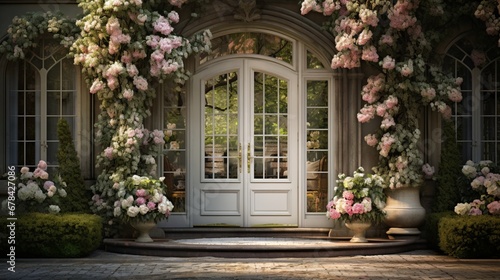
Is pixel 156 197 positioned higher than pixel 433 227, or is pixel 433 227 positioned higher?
pixel 156 197

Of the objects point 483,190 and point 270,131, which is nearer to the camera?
point 483,190

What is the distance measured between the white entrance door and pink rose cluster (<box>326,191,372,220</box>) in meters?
1.08

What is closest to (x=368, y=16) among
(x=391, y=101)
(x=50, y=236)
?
(x=391, y=101)

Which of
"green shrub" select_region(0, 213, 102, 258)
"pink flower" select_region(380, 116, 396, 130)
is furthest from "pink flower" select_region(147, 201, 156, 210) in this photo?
"pink flower" select_region(380, 116, 396, 130)

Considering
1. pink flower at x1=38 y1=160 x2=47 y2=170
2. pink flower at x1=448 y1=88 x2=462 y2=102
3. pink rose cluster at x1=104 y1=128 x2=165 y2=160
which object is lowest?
pink flower at x1=38 y1=160 x2=47 y2=170

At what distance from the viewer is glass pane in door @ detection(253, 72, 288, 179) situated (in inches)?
580

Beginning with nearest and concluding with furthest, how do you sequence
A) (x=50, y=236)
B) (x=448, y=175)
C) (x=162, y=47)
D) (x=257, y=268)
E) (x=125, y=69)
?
(x=257, y=268), (x=50, y=236), (x=162, y=47), (x=125, y=69), (x=448, y=175)

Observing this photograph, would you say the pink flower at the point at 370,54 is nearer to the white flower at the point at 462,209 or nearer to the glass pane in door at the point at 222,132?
the glass pane in door at the point at 222,132

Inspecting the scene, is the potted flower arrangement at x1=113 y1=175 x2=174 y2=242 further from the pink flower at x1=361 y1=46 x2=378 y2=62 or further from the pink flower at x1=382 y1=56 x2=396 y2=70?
the pink flower at x1=382 y1=56 x2=396 y2=70

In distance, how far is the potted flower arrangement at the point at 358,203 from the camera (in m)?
13.6

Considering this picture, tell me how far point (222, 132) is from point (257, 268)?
3.40 m

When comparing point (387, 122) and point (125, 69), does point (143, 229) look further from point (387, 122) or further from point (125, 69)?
point (387, 122)

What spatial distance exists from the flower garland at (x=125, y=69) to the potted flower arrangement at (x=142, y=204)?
0.25 metres

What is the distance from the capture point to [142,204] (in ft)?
44.5
